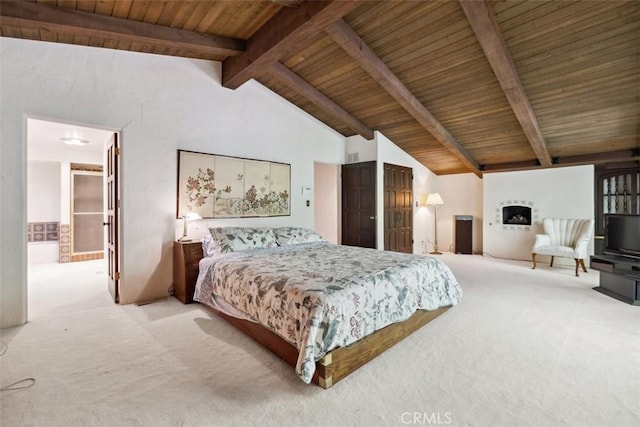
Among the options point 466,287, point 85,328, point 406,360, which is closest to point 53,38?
point 85,328

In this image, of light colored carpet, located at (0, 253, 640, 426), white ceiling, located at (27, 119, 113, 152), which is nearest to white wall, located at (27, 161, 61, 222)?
white ceiling, located at (27, 119, 113, 152)

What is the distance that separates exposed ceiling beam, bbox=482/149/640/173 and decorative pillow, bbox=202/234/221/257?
20.0ft

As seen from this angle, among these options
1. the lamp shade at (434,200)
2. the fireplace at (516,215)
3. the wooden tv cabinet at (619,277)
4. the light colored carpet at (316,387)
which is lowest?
the light colored carpet at (316,387)

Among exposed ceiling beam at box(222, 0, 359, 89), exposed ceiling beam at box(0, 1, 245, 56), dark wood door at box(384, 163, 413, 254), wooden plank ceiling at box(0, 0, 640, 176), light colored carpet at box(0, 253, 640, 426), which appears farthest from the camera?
dark wood door at box(384, 163, 413, 254)

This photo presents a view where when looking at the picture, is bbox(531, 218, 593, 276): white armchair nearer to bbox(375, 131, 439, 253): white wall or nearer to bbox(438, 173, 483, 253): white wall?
bbox(438, 173, 483, 253): white wall

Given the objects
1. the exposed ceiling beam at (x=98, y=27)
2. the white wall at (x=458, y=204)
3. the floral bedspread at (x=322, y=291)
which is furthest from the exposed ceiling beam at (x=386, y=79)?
the floral bedspread at (x=322, y=291)

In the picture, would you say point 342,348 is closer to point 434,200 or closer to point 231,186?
point 231,186

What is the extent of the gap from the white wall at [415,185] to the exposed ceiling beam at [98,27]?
137 inches

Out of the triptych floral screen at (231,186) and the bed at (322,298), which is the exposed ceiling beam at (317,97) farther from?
the bed at (322,298)

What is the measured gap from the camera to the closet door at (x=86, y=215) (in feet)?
19.2

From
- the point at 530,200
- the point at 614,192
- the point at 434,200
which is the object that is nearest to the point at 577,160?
the point at 614,192

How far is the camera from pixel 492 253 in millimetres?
6492

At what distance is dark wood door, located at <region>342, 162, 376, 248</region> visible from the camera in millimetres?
5688

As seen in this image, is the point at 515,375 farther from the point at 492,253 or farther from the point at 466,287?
the point at 492,253
